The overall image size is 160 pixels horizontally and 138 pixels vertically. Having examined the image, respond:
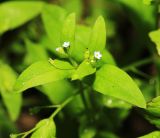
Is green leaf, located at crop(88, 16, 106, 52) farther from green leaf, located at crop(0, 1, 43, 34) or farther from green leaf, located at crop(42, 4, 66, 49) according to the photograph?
green leaf, located at crop(0, 1, 43, 34)

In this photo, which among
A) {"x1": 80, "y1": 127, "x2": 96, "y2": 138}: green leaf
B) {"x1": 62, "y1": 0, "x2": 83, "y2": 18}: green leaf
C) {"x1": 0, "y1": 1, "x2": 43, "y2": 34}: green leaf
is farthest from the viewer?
{"x1": 62, "y1": 0, "x2": 83, "y2": 18}: green leaf

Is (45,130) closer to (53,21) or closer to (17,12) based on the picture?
A: (53,21)

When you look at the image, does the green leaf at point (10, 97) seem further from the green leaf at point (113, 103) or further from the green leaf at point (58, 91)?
the green leaf at point (113, 103)

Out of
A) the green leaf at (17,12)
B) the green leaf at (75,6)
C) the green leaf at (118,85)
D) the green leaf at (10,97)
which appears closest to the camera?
the green leaf at (118,85)

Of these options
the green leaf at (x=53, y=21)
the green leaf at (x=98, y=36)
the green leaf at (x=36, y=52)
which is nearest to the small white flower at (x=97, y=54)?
the green leaf at (x=98, y=36)

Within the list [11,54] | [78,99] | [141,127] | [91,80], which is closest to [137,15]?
[78,99]

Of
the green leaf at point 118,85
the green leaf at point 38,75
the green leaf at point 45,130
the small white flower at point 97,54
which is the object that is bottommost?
the green leaf at point 45,130

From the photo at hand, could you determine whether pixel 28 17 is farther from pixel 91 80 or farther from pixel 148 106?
pixel 148 106

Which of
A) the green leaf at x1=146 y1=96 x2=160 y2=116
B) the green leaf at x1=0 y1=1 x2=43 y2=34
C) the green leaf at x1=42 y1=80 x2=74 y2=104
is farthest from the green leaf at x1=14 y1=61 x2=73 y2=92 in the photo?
the green leaf at x1=0 y1=1 x2=43 y2=34
